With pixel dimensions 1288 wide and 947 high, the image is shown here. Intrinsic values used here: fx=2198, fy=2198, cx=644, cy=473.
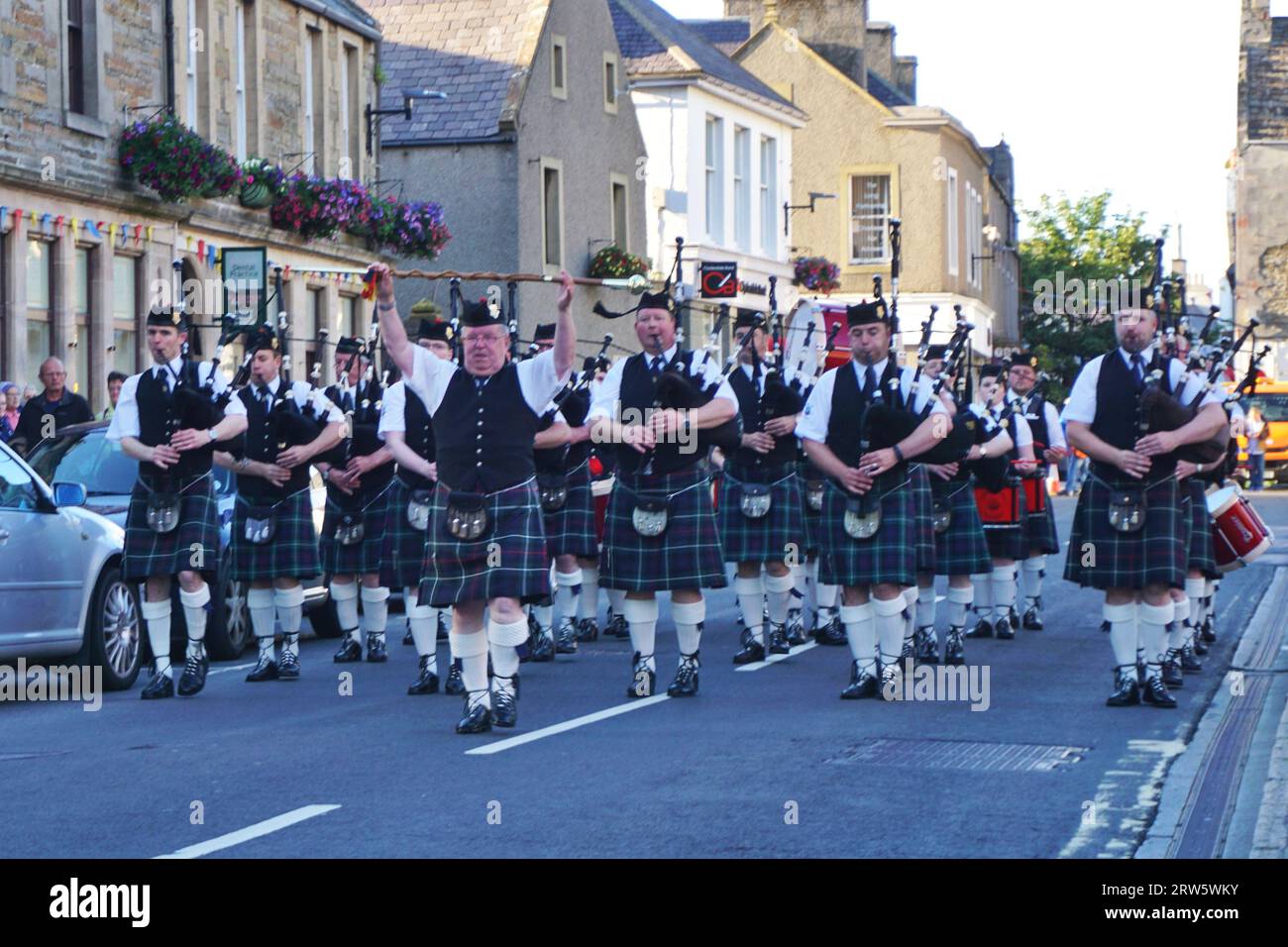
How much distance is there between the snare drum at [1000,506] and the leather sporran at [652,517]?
397 cm

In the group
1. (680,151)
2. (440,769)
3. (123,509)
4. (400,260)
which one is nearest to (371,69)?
(400,260)

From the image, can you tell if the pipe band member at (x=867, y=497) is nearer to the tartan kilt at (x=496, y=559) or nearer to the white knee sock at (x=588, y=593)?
the tartan kilt at (x=496, y=559)

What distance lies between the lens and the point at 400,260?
31281 mm

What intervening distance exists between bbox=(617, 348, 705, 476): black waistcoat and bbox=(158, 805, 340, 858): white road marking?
351 centimetres

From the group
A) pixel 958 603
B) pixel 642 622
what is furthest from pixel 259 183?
pixel 642 622

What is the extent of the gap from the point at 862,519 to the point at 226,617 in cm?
455

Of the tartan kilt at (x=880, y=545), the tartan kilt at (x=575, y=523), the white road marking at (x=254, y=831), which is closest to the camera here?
the white road marking at (x=254, y=831)

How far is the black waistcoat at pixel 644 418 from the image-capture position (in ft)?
34.6

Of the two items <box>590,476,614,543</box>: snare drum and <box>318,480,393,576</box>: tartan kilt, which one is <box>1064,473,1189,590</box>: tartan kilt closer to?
<box>318,480,393,576</box>: tartan kilt

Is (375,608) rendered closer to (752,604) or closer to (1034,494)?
(752,604)

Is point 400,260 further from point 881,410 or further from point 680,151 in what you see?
point 881,410

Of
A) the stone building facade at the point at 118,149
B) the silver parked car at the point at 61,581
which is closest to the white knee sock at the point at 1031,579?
the silver parked car at the point at 61,581

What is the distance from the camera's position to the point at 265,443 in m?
11.9

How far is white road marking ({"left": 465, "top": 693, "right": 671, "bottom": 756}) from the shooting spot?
8.88m
